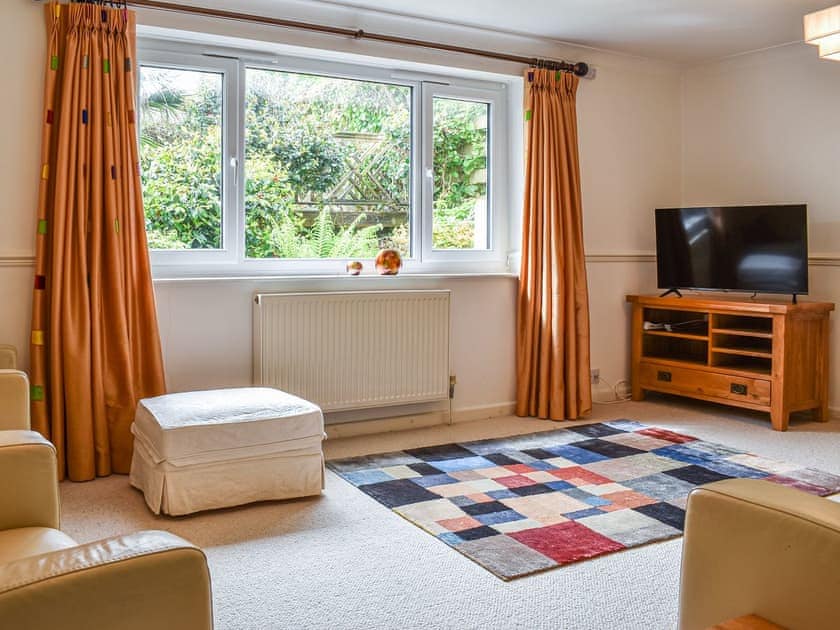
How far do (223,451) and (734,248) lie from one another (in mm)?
3291

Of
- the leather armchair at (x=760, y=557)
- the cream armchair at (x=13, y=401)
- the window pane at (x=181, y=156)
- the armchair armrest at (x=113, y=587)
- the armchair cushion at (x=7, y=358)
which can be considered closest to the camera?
the armchair armrest at (x=113, y=587)

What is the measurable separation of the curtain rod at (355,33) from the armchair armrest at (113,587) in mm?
→ 3065

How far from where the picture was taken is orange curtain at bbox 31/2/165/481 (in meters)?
3.51

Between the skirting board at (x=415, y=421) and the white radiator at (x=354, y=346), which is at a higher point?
the white radiator at (x=354, y=346)

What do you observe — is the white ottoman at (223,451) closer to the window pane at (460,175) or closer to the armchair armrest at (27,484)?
the armchair armrest at (27,484)

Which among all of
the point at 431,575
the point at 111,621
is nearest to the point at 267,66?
the point at 431,575

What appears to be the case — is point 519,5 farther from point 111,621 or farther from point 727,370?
point 111,621

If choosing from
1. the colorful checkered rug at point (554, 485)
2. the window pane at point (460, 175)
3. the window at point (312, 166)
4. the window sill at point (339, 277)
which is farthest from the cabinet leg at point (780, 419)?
the window pane at point (460, 175)

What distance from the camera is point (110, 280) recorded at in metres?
3.62

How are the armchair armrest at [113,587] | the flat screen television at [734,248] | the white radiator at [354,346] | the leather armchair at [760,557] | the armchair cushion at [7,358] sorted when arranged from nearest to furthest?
the armchair armrest at [113,587]
the leather armchair at [760,557]
the armchair cushion at [7,358]
the white radiator at [354,346]
the flat screen television at [734,248]

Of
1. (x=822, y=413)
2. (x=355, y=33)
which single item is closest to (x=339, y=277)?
(x=355, y=33)

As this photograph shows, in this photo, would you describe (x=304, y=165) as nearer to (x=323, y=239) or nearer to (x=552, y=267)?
(x=323, y=239)

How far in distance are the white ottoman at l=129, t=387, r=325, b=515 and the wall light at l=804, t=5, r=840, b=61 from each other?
104 inches

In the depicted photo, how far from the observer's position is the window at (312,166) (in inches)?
161
